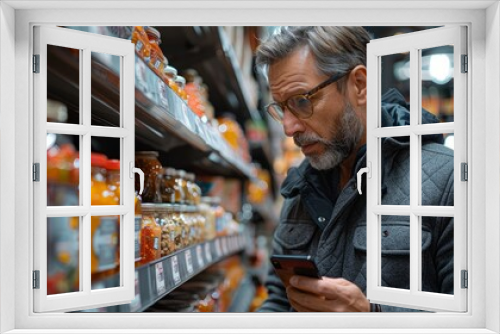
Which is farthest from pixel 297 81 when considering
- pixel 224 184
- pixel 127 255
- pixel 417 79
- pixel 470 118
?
pixel 224 184

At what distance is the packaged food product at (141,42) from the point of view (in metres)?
2.05

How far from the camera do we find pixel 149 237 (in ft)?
7.14

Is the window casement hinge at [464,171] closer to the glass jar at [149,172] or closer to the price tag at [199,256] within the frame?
the glass jar at [149,172]

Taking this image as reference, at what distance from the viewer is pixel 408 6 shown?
5.66ft

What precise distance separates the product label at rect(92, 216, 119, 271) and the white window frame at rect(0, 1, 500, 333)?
105cm

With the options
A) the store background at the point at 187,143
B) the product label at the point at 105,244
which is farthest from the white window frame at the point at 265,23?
the product label at the point at 105,244

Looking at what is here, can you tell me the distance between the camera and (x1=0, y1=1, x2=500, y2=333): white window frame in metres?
1.68

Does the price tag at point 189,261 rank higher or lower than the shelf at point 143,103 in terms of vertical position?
lower

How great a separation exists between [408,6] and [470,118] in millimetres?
382

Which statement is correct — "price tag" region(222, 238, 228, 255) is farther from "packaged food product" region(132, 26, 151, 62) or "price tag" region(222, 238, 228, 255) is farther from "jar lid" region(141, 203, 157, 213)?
"packaged food product" region(132, 26, 151, 62)

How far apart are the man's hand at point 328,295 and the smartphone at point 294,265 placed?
0.03 m

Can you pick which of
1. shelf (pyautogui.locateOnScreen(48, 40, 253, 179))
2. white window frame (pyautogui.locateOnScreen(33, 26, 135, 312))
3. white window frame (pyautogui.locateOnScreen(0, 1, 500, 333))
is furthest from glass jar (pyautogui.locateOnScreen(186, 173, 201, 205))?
white window frame (pyautogui.locateOnScreen(0, 1, 500, 333))

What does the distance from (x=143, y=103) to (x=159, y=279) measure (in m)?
0.64

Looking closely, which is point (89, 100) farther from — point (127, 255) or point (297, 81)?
point (297, 81)
